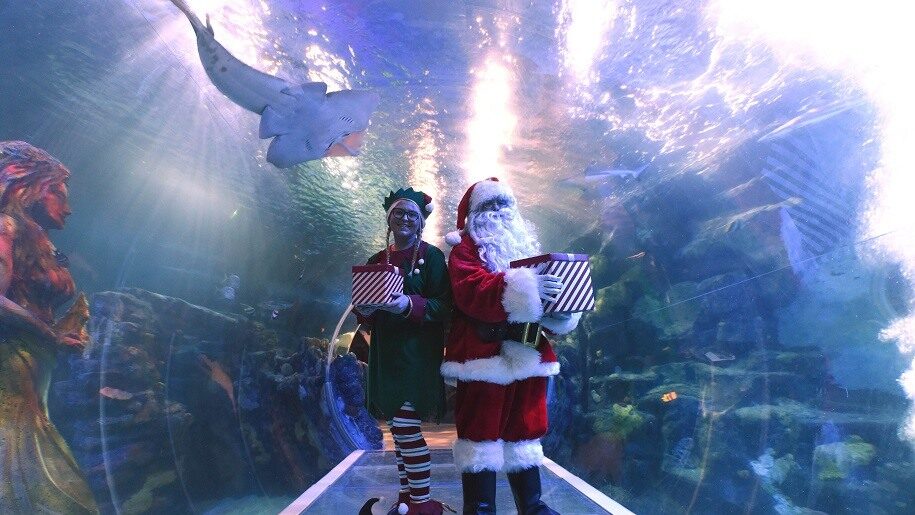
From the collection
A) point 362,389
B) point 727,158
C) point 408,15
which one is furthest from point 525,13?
point 362,389

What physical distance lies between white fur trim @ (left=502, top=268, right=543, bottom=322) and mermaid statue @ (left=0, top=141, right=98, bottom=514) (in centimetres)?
312

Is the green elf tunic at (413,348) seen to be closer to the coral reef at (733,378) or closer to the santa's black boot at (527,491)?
the santa's black boot at (527,491)

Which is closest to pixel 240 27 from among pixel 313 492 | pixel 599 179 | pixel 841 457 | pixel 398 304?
pixel 398 304

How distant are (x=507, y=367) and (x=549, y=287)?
414mm

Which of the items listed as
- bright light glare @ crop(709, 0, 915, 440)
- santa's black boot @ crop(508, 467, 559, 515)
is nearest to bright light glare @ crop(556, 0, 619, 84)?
bright light glare @ crop(709, 0, 915, 440)

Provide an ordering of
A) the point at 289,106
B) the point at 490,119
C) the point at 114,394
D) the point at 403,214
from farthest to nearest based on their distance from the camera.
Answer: the point at 490,119 < the point at 289,106 < the point at 114,394 < the point at 403,214

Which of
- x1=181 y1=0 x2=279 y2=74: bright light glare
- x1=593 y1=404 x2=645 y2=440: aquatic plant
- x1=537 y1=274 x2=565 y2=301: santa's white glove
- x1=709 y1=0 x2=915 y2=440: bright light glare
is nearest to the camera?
x1=537 y1=274 x2=565 y2=301: santa's white glove

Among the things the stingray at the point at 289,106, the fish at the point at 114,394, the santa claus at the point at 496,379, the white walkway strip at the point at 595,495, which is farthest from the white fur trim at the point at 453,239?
the fish at the point at 114,394

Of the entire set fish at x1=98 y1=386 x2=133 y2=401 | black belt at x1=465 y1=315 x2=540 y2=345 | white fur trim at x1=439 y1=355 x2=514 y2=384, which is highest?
black belt at x1=465 y1=315 x2=540 y2=345

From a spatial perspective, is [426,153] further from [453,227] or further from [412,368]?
[412,368]

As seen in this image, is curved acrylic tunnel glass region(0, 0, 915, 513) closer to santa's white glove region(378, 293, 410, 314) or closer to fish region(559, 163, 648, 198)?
fish region(559, 163, 648, 198)

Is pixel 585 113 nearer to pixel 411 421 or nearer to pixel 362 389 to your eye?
pixel 411 421

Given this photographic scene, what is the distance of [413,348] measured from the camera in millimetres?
2068

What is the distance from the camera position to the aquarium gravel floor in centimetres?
228
